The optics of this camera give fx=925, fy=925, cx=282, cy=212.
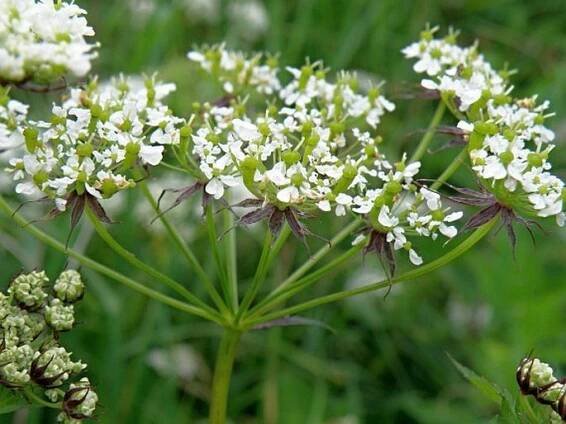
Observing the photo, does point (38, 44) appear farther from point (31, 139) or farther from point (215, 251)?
point (215, 251)

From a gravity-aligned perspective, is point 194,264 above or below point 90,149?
below

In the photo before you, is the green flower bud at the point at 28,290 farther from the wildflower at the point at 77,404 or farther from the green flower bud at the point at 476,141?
the green flower bud at the point at 476,141

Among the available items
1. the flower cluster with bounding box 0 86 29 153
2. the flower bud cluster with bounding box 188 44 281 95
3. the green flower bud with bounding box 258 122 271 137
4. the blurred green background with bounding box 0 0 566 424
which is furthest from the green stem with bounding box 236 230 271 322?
the blurred green background with bounding box 0 0 566 424

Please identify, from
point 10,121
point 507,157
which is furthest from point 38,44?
point 507,157

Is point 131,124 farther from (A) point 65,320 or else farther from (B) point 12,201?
(B) point 12,201

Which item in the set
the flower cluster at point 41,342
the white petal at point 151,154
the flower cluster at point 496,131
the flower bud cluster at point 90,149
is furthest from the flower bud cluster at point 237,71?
the flower cluster at point 41,342

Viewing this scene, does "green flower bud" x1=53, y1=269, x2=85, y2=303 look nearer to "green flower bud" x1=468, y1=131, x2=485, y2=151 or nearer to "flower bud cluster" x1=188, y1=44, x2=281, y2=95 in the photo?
Result: "flower bud cluster" x1=188, y1=44, x2=281, y2=95

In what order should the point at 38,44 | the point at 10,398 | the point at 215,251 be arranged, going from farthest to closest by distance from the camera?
the point at 215,251 < the point at 10,398 < the point at 38,44
